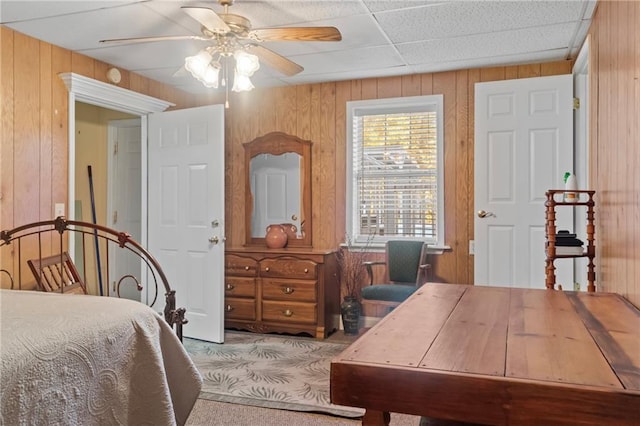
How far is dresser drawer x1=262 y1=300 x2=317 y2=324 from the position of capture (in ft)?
13.6

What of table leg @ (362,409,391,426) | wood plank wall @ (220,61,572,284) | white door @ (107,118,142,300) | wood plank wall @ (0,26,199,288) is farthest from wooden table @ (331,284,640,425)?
white door @ (107,118,142,300)

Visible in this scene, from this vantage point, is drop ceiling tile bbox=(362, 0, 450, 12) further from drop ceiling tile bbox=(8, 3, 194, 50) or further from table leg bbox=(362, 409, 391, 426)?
table leg bbox=(362, 409, 391, 426)

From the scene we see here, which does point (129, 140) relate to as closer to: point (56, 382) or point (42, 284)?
point (42, 284)

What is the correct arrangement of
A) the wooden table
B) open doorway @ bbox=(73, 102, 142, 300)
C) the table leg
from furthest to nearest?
open doorway @ bbox=(73, 102, 142, 300)
the table leg
the wooden table

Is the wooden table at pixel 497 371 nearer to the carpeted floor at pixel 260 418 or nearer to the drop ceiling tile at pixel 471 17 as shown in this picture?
the carpeted floor at pixel 260 418

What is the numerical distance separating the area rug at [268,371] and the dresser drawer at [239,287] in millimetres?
356

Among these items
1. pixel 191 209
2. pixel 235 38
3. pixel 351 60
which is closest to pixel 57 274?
pixel 191 209

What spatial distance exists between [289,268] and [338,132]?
135 centimetres

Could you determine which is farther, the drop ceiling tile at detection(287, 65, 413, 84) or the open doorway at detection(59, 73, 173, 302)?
the drop ceiling tile at detection(287, 65, 413, 84)

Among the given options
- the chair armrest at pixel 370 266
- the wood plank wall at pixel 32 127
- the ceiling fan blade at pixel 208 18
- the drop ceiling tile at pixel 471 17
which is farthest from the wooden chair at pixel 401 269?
the wood plank wall at pixel 32 127

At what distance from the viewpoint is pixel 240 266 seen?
4367mm

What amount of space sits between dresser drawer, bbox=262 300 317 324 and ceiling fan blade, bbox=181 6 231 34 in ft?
7.99

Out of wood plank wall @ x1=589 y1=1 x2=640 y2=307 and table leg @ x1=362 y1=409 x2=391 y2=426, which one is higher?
wood plank wall @ x1=589 y1=1 x2=640 y2=307

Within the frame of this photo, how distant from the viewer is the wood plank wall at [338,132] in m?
4.12
